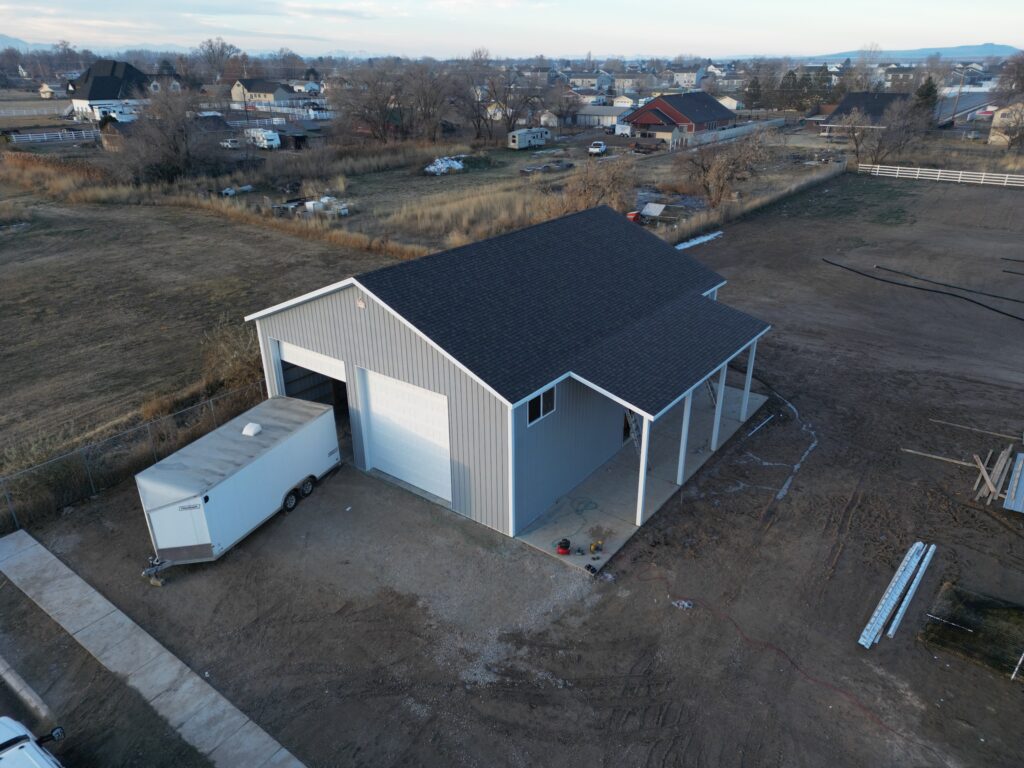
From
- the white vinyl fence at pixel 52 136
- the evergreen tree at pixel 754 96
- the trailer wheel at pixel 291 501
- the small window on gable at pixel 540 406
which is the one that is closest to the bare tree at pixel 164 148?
the white vinyl fence at pixel 52 136

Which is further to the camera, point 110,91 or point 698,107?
point 110,91

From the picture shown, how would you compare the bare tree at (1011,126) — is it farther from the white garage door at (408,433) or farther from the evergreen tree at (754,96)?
the white garage door at (408,433)

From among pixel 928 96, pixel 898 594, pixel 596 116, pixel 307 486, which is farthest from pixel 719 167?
pixel 596 116

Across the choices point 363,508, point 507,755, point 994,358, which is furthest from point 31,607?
point 994,358

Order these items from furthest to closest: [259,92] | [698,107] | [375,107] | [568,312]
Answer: [259,92]
[698,107]
[375,107]
[568,312]

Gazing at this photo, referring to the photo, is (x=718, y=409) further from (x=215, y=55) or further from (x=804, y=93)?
(x=215, y=55)

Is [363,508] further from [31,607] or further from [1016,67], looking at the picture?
[1016,67]

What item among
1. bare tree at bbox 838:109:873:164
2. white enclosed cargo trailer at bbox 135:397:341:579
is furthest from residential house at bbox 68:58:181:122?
white enclosed cargo trailer at bbox 135:397:341:579
